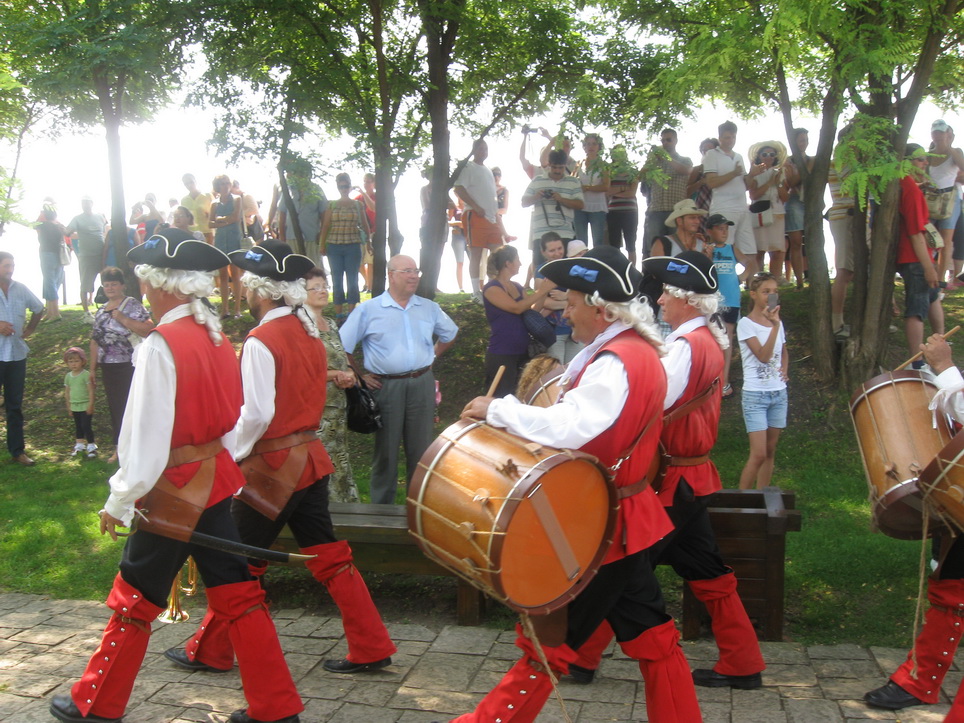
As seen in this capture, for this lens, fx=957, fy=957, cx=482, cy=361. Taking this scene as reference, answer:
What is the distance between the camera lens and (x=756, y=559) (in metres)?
4.85

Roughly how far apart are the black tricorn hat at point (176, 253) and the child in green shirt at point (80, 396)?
5.67 metres

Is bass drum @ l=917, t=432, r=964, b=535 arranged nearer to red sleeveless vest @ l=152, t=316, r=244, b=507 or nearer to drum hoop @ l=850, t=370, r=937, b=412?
drum hoop @ l=850, t=370, r=937, b=412

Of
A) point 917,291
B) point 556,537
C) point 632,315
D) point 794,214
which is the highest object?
point 794,214

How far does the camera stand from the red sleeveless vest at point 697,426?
4.21m

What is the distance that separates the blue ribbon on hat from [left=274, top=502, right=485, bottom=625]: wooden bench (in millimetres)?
2099

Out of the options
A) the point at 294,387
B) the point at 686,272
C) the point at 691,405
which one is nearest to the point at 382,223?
the point at 294,387

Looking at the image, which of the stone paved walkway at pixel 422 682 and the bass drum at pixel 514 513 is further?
the stone paved walkway at pixel 422 682

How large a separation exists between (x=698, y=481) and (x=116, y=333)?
591cm

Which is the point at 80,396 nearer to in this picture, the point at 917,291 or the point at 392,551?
the point at 392,551

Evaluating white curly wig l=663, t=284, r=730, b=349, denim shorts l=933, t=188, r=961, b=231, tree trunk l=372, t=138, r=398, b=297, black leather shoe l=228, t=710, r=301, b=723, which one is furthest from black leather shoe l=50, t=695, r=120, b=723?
A: denim shorts l=933, t=188, r=961, b=231

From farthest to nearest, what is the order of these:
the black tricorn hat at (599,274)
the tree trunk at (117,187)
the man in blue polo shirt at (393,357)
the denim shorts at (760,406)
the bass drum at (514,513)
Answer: the tree trunk at (117,187)
the denim shorts at (760,406)
the man in blue polo shirt at (393,357)
the black tricorn hat at (599,274)
the bass drum at (514,513)

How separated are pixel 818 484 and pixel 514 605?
4.78m

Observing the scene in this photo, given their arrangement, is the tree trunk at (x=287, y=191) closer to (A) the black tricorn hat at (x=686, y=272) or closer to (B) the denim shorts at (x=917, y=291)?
(A) the black tricorn hat at (x=686, y=272)

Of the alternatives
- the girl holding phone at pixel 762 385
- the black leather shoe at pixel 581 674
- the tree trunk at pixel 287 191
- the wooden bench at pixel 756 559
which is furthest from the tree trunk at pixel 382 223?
the black leather shoe at pixel 581 674
